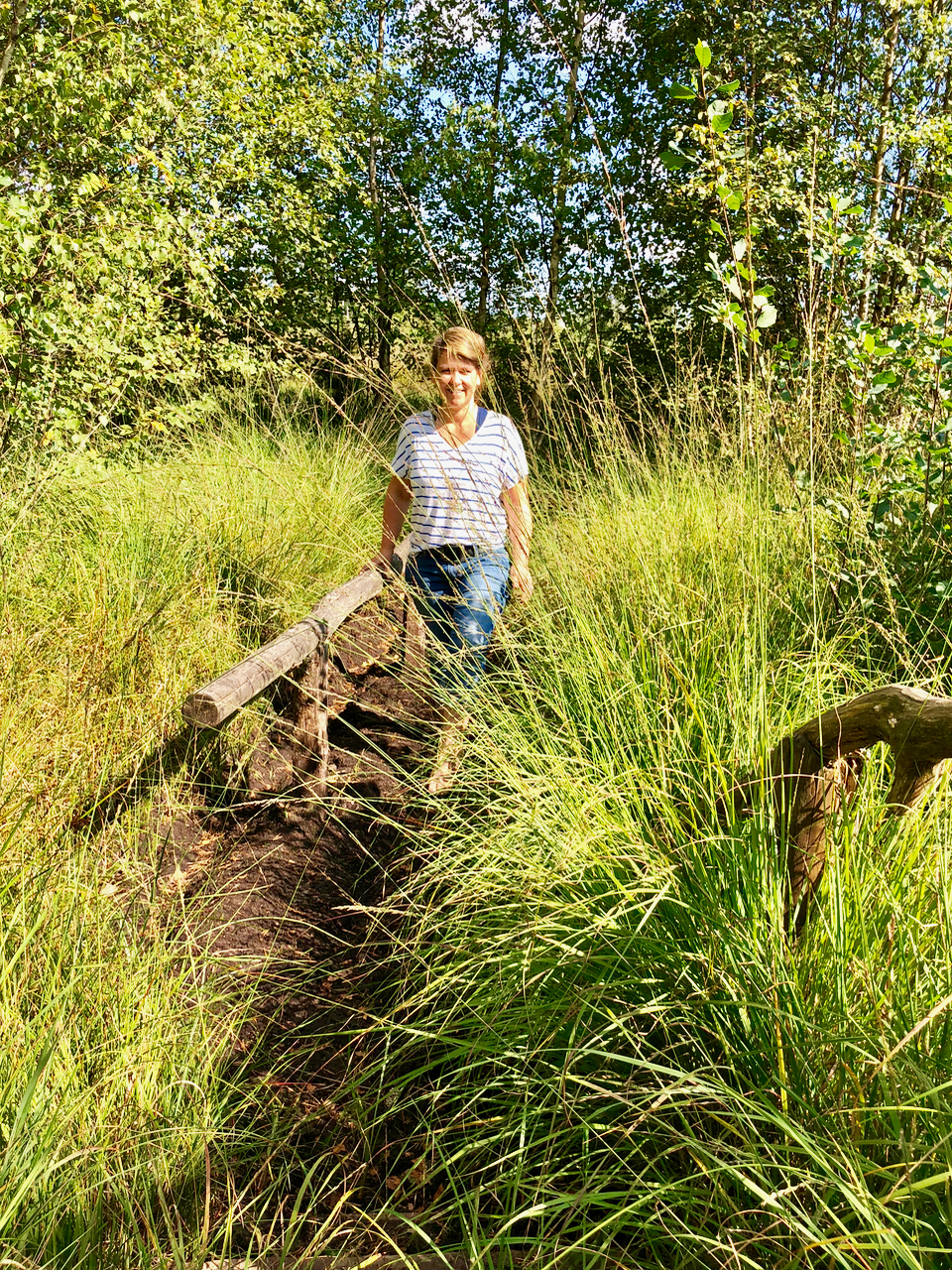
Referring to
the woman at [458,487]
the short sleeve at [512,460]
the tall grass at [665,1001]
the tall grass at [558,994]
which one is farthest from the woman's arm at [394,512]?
the tall grass at [665,1001]

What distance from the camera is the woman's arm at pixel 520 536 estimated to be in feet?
9.68

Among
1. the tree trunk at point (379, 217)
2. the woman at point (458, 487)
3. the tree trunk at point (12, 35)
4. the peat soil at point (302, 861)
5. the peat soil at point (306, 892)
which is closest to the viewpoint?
the peat soil at point (306, 892)

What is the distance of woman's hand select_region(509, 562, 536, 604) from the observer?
2900 millimetres

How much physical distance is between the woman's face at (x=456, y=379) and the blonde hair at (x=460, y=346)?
0.01 metres

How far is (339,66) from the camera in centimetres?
941

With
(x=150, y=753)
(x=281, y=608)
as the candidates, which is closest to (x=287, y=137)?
(x=281, y=608)

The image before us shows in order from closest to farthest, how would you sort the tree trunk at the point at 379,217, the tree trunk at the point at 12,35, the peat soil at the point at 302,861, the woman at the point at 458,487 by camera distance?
the peat soil at the point at 302,861 < the woman at the point at 458,487 < the tree trunk at the point at 12,35 < the tree trunk at the point at 379,217

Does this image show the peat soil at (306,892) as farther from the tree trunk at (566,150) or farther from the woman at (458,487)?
the tree trunk at (566,150)

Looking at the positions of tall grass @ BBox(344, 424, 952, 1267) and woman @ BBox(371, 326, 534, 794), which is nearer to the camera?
tall grass @ BBox(344, 424, 952, 1267)

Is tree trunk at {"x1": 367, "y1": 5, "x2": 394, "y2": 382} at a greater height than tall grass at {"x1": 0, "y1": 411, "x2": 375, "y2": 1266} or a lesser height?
greater

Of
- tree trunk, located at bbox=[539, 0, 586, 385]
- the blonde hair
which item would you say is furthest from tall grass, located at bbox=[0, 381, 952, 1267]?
tree trunk, located at bbox=[539, 0, 586, 385]

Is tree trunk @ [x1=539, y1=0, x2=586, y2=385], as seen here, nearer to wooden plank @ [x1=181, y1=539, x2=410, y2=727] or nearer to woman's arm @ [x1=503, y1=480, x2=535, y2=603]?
wooden plank @ [x1=181, y1=539, x2=410, y2=727]

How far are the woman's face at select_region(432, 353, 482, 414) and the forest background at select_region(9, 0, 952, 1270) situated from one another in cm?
9

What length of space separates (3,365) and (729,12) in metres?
6.37
